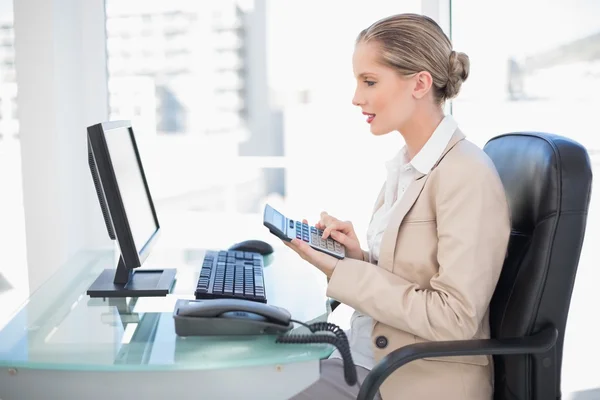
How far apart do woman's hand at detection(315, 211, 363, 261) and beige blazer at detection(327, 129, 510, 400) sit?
0.67 ft

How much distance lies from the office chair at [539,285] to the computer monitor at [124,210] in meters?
0.61

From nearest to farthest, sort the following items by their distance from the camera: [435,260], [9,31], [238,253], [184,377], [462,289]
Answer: [184,377] → [462,289] → [435,260] → [238,253] → [9,31]

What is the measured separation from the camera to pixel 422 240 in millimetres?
1557

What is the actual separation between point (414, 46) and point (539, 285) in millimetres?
589

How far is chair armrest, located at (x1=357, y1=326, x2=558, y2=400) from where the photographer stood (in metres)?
1.38

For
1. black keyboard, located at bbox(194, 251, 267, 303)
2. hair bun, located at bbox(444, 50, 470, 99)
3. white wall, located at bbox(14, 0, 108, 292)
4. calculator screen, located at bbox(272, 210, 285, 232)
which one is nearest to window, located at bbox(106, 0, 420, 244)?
white wall, located at bbox(14, 0, 108, 292)

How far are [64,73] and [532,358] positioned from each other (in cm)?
203

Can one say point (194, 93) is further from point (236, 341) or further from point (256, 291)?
point (236, 341)

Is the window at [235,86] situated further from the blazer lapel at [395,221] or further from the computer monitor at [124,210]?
the blazer lapel at [395,221]

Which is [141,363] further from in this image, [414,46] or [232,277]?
[414,46]

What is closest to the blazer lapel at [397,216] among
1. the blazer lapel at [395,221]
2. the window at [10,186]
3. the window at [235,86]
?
the blazer lapel at [395,221]

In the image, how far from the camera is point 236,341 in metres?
1.36

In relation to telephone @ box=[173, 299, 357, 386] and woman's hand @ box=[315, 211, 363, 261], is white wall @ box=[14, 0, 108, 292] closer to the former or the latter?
woman's hand @ box=[315, 211, 363, 261]

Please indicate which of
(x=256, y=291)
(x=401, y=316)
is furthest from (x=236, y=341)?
(x=401, y=316)
